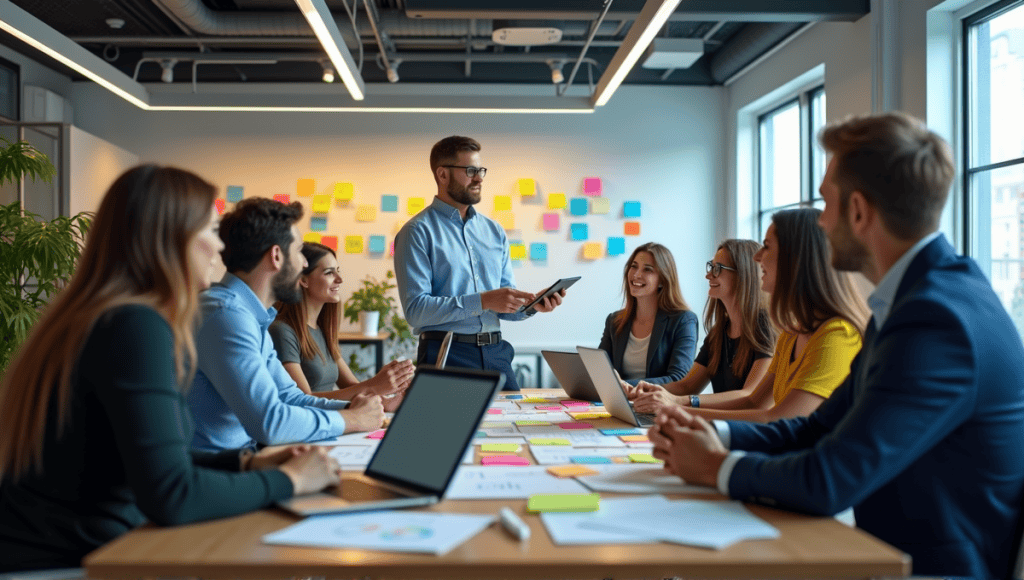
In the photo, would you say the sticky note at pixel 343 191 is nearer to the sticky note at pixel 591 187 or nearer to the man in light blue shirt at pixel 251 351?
the sticky note at pixel 591 187

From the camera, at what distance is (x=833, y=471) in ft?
3.97

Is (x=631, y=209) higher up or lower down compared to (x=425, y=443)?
higher up

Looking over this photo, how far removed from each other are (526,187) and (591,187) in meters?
0.54

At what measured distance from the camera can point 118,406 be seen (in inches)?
45.9

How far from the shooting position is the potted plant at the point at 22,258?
344cm

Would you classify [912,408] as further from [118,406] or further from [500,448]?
[118,406]

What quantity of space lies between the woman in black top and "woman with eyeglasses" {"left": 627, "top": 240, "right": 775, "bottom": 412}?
6.74 ft

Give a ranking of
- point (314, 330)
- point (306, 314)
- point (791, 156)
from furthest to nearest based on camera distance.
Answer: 1. point (791, 156)
2. point (314, 330)
3. point (306, 314)

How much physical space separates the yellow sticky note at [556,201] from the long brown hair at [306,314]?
3.32m

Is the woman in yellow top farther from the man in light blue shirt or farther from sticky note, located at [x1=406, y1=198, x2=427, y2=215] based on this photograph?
sticky note, located at [x1=406, y1=198, x2=427, y2=215]

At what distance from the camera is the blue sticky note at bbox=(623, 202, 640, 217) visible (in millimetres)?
6645

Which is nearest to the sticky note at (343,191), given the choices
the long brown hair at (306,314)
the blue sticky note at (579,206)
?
the blue sticky note at (579,206)

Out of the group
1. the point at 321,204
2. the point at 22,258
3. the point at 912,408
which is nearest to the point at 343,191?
the point at 321,204

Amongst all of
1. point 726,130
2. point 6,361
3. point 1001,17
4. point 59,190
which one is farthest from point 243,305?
point 726,130
